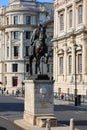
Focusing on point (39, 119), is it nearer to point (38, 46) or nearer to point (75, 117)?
point (38, 46)

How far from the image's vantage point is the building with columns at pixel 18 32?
363 feet

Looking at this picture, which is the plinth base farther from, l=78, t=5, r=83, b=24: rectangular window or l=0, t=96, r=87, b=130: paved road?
l=78, t=5, r=83, b=24: rectangular window

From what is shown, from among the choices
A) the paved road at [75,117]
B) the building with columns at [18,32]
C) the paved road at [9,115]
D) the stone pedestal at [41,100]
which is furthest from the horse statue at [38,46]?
the building with columns at [18,32]

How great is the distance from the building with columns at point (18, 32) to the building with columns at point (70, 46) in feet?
95.7

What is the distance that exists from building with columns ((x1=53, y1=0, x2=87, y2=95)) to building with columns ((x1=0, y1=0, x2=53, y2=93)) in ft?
95.7

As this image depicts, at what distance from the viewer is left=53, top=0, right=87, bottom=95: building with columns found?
225 feet

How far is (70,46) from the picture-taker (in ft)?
243

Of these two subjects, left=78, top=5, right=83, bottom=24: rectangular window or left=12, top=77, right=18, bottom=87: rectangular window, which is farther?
left=12, top=77, right=18, bottom=87: rectangular window

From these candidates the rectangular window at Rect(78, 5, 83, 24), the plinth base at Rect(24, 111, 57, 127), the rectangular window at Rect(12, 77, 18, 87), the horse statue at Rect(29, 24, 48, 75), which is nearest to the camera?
the plinth base at Rect(24, 111, 57, 127)

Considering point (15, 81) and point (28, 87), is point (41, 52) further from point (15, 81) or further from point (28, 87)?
point (15, 81)

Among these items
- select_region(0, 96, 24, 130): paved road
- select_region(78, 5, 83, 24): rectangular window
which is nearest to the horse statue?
select_region(0, 96, 24, 130): paved road

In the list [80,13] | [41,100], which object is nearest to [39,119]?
[41,100]

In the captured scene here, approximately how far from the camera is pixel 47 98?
26359mm

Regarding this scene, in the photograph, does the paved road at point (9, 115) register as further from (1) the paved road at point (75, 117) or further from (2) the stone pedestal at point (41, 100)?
(1) the paved road at point (75, 117)
